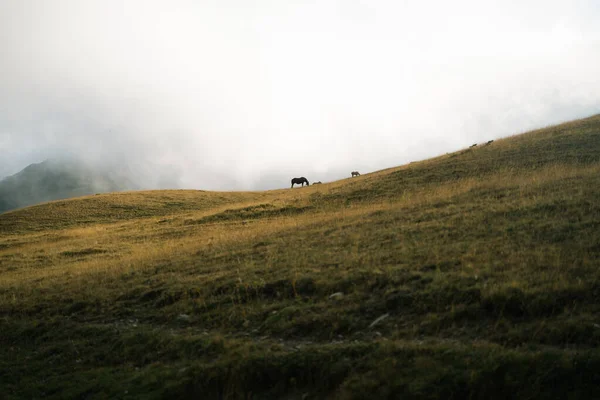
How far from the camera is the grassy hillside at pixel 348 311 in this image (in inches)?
287

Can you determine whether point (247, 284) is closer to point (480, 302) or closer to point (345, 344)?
point (345, 344)

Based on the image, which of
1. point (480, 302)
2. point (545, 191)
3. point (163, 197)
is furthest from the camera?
point (163, 197)

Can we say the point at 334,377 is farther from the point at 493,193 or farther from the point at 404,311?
the point at 493,193

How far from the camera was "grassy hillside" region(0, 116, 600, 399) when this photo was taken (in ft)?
23.9

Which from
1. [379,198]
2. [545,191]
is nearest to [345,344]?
[545,191]

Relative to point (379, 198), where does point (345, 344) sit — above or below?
below

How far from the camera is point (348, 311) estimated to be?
10.1 m

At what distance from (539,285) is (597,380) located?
3.11 meters

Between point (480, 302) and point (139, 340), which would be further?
point (139, 340)

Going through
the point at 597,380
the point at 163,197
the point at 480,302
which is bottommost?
the point at 597,380

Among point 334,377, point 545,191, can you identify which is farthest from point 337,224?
point 334,377

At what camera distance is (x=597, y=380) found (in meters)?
6.41

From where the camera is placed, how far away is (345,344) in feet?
28.0

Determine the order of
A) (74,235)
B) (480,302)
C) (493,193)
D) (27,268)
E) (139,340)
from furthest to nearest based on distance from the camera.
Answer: (74,235), (27,268), (493,193), (139,340), (480,302)
